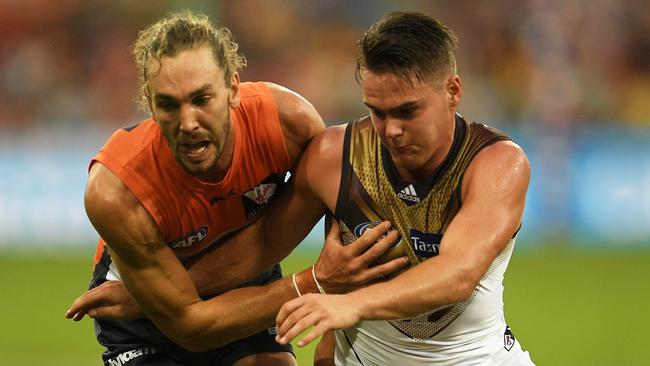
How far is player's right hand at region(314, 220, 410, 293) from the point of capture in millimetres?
4703

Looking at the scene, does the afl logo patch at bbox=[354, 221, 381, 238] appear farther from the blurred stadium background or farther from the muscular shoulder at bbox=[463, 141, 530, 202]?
the blurred stadium background

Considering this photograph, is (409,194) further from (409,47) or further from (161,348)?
(161,348)

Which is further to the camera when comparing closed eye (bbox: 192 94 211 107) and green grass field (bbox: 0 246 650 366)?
green grass field (bbox: 0 246 650 366)

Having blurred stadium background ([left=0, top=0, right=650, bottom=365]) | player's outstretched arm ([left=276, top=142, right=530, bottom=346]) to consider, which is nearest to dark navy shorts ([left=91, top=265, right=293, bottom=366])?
player's outstretched arm ([left=276, top=142, right=530, bottom=346])

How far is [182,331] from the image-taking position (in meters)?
5.07

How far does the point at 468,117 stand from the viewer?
13.8m

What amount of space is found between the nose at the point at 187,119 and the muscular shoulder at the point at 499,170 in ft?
3.98

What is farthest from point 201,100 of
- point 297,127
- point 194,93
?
point 297,127

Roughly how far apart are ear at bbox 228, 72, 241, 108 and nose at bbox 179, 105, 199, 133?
336 mm

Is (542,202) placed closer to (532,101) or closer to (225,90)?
(532,101)

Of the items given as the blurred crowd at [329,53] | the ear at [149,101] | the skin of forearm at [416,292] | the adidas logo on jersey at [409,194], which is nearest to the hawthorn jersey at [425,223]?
the adidas logo on jersey at [409,194]

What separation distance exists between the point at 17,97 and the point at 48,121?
0.77 m

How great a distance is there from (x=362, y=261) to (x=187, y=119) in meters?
1.00

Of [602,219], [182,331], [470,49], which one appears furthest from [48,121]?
[182,331]
